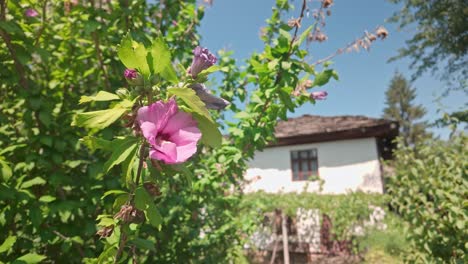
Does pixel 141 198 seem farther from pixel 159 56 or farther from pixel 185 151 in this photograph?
pixel 159 56

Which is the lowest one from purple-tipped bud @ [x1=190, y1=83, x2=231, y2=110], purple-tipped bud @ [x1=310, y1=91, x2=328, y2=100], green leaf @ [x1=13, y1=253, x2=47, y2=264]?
green leaf @ [x1=13, y1=253, x2=47, y2=264]

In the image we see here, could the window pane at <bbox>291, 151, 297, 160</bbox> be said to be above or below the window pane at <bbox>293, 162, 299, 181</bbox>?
above

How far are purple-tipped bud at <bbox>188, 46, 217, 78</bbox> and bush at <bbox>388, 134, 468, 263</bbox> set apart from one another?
191 centimetres

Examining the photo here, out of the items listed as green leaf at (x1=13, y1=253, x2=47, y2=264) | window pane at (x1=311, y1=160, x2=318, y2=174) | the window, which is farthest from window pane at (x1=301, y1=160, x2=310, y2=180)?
green leaf at (x1=13, y1=253, x2=47, y2=264)

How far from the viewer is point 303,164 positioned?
1359 cm

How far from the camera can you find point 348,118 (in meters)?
13.5

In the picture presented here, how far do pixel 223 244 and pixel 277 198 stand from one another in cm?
628

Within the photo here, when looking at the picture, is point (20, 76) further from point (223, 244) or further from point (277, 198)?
point (277, 198)

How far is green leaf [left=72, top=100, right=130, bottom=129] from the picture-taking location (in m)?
0.92

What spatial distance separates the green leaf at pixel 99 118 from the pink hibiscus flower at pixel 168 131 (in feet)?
0.30

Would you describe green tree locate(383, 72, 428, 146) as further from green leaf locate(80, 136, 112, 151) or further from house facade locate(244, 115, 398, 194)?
green leaf locate(80, 136, 112, 151)

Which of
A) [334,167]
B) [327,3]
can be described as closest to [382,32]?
[327,3]

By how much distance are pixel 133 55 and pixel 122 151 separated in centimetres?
28

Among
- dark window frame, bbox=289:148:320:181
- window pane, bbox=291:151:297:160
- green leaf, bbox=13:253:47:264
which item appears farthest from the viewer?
window pane, bbox=291:151:297:160
